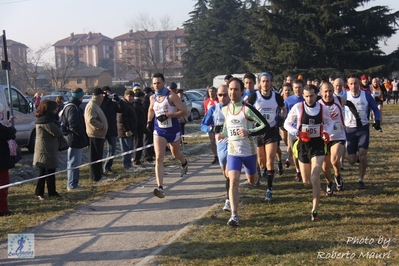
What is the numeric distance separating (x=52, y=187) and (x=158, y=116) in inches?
95.4

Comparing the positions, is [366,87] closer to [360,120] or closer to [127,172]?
[360,120]

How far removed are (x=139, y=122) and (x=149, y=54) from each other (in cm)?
6399

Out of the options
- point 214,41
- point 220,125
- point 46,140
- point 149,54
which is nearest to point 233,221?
point 220,125

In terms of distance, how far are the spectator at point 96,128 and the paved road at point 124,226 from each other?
46.9 inches

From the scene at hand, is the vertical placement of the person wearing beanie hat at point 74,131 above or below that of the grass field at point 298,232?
above

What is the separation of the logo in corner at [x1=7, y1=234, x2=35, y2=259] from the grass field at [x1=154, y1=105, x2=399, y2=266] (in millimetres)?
1788

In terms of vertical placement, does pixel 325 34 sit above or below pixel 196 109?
above

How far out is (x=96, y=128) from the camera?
10414mm

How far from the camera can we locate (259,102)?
28.6 ft

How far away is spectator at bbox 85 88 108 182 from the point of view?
410 inches

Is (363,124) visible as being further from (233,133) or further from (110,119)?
(110,119)

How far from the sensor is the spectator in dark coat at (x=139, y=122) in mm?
12848

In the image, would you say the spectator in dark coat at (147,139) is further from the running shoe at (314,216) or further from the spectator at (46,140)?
the running shoe at (314,216)

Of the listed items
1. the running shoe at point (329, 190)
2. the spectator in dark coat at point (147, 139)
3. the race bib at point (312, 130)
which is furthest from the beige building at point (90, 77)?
the race bib at point (312, 130)
